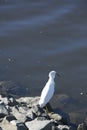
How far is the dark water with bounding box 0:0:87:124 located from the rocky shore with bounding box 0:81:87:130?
1.45 metres

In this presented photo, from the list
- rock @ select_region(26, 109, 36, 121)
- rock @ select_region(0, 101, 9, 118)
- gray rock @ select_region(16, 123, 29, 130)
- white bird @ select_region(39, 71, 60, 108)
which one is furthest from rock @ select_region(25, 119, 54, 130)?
white bird @ select_region(39, 71, 60, 108)

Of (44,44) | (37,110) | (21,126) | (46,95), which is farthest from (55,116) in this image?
(44,44)

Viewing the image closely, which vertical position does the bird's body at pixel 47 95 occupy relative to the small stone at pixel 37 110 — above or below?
above

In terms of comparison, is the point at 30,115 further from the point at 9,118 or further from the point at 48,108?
the point at 48,108

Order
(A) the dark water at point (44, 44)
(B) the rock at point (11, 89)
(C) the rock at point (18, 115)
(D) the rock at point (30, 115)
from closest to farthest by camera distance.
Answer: (C) the rock at point (18, 115) → (D) the rock at point (30, 115) → (B) the rock at point (11, 89) → (A) the dark water at point (44, 44)

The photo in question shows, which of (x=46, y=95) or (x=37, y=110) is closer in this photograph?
(x=37, y=110)

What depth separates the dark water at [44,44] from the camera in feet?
57.5

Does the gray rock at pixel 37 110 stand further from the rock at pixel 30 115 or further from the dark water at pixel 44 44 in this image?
the dark water at pixel 44 44

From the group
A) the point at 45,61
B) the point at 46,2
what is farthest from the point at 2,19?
the point at 45,61

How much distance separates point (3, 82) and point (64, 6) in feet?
24.8

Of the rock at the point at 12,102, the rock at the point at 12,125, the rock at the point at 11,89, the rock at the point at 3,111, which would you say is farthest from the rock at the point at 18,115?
the rock at the point at 11,89

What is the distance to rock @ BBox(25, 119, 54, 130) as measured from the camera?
12.0 meters

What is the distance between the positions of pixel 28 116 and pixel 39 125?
94cm

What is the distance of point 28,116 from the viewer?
1301 centimetres
